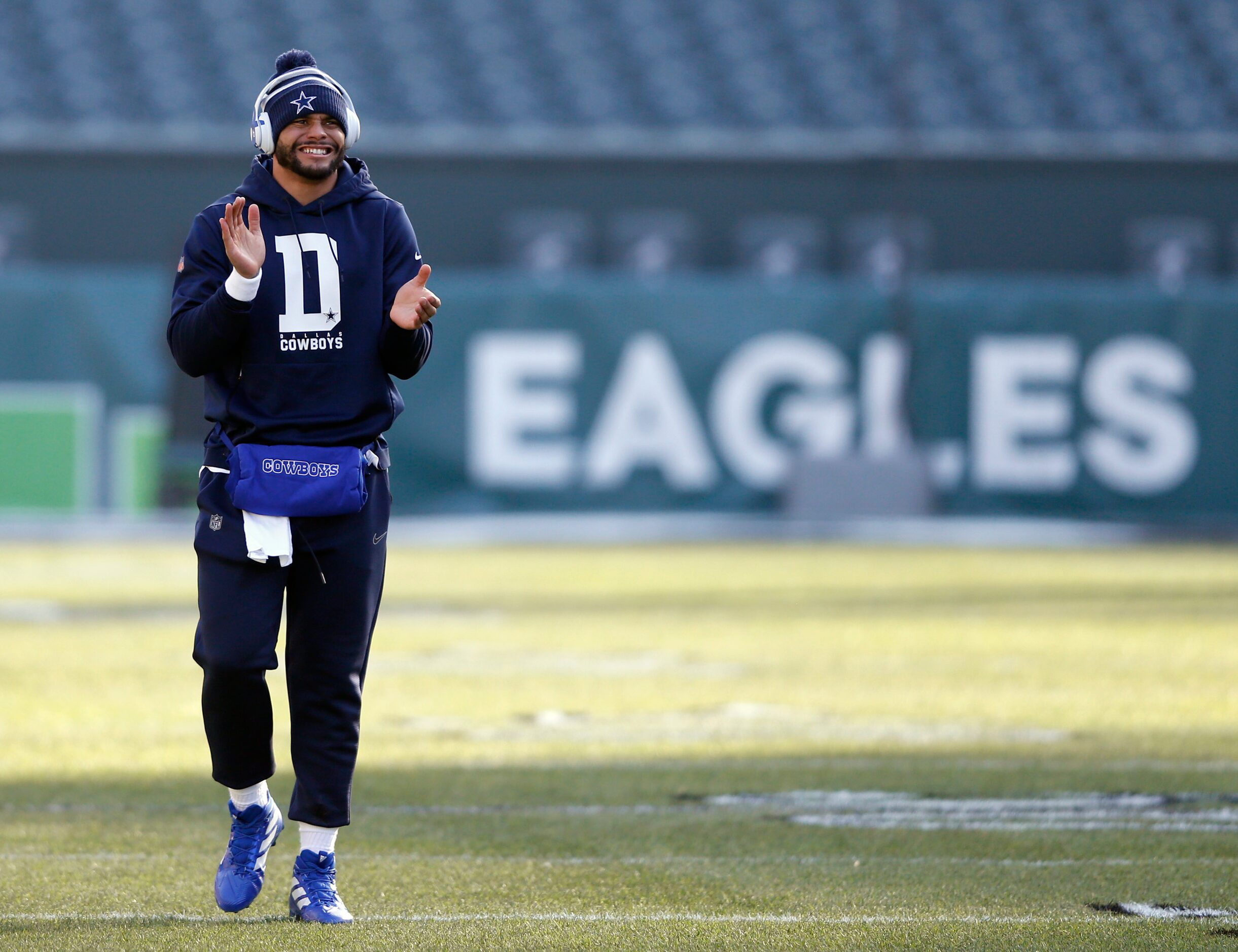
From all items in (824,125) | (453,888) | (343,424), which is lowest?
(453,888)

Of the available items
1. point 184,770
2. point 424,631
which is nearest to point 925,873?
point 184,770

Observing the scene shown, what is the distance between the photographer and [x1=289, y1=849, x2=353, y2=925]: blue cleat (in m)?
5.14

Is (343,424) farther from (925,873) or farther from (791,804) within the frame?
(791,804)

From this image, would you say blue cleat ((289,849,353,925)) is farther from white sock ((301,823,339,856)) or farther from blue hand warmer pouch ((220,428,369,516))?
blue hand warmer pouch ((220,428,369,516))

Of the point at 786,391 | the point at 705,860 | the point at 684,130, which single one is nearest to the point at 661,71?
the point at 684,130

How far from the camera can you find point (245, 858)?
206 inches

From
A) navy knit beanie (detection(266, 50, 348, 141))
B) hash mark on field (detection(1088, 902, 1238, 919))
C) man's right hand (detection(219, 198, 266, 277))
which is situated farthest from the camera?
hash mark on field (detection(1088, 902, 1238, 919))

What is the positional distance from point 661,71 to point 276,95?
82.6 ft

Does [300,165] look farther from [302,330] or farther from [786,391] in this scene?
[786,391]

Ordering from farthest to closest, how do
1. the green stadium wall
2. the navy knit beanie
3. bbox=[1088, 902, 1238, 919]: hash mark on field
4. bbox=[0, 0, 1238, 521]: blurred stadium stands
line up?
bbox=[0, 0, 1238, 521]: blurred stadium stands < the green stadium wall < bbox=[1088, 902, 1238, 919]: hash mark on field < the navy knit beanie

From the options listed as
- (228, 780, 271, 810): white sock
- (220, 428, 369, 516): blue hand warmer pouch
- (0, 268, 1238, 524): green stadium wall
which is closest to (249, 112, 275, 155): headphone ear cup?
(220, 428, 369, 516): blue hand warmer pouch

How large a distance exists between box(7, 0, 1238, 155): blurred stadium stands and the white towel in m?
23.4

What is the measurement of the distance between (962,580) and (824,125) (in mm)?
14292

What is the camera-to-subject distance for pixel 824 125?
29.0 m
